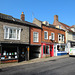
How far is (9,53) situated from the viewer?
1460 centimetres

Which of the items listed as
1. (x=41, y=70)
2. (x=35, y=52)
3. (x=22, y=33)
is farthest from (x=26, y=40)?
(x=41, y=70)

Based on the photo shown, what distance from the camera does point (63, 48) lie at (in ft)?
84.1

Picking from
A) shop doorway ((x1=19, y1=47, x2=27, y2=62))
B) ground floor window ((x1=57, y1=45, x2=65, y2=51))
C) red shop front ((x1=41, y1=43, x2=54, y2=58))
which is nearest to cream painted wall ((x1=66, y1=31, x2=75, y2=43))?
ground floor window ((x1=57, y1=45, x2=65, y2=51))

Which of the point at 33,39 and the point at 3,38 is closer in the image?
the point at 3,38

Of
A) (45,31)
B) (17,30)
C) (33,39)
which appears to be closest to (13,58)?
(17,30)

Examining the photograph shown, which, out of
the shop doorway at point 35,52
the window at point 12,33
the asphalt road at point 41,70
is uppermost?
the window at point 12,33

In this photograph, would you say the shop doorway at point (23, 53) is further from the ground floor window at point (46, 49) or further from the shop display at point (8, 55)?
the ground floor window at point (46, 49)

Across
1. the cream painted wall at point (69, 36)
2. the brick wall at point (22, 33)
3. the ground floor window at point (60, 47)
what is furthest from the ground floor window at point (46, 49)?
the cream painted wall at point (69, 36)

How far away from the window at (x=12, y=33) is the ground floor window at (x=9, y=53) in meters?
1.62

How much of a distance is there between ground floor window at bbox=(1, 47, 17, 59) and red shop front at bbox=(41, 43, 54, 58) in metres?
6.44

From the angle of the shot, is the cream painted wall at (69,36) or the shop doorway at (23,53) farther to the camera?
the cream painted wall at (69,36)

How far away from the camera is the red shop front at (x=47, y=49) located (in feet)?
65.2

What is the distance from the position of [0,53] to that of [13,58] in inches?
80.5

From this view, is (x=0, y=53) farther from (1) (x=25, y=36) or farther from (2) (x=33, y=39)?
(2) (x=33, y=39)
